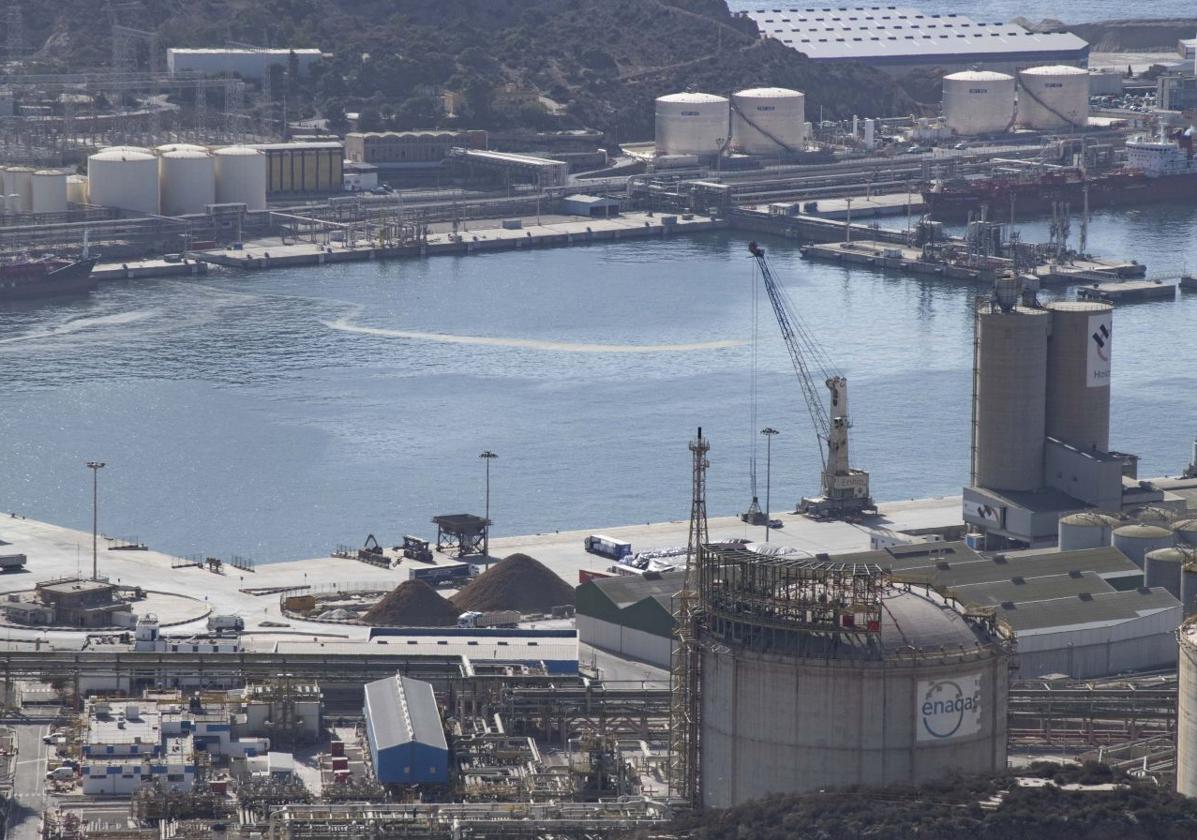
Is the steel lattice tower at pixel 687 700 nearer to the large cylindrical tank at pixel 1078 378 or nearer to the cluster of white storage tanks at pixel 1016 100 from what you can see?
the large cylindrical tank at pixel 1078 378

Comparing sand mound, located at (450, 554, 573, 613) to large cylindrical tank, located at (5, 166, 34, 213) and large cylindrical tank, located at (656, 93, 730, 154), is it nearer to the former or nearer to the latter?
large cylindrical tank, located at (5, 166, 34, 213)

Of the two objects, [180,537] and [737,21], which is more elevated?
[737,21]

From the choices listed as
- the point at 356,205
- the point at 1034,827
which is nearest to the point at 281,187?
the point at 356,205

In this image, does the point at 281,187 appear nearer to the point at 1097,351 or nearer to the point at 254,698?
the point at 1097,351

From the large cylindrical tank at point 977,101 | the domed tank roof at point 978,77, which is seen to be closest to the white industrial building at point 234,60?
the large cylindrical tank at point 977,101

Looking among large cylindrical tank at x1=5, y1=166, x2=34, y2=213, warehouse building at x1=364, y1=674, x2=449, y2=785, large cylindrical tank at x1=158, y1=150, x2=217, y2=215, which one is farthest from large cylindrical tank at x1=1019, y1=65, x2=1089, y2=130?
warehouse building at x1=364, y1=674, x2=449, y2=785

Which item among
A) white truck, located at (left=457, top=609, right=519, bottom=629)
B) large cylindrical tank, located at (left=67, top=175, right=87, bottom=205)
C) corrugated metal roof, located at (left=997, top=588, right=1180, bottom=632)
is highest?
large cylindrical tank, located at (left=67, top=175, right=87, bottom=205)
